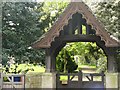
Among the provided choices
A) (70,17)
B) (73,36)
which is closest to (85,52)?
(73,36)

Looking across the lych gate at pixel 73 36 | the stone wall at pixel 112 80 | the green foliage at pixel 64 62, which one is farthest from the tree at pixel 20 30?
the stone wall at pixel 112 80

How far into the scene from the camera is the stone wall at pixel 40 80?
8734 mm

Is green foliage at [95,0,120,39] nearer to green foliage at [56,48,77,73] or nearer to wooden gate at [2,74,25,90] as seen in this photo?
green foliage at [56,48,77,73]

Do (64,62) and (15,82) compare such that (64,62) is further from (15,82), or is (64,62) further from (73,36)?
(73,36)

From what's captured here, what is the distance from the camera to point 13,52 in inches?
507

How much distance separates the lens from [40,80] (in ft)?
29.5

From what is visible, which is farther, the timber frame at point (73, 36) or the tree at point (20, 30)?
the tree at point (20, 30)

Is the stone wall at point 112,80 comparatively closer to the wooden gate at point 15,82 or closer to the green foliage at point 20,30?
the wooden gate at point 15,82

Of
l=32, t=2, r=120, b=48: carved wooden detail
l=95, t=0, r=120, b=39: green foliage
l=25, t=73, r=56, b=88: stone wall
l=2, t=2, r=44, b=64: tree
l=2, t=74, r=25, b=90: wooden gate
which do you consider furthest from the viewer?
l=2, t=2, r=44, b=64: tree

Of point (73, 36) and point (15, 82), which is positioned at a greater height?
point (73, 36)

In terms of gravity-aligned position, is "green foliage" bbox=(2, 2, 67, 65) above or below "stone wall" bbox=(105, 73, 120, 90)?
above

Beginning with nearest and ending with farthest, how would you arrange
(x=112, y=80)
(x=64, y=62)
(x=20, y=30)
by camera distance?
(x=112, y=80) < (x=20, y=30) < (x=64, y=62)

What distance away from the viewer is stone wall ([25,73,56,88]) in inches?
344

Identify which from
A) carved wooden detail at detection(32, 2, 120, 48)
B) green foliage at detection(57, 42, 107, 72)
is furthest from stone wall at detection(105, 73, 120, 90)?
green foliage at detection(57, 42, 107, 72)
